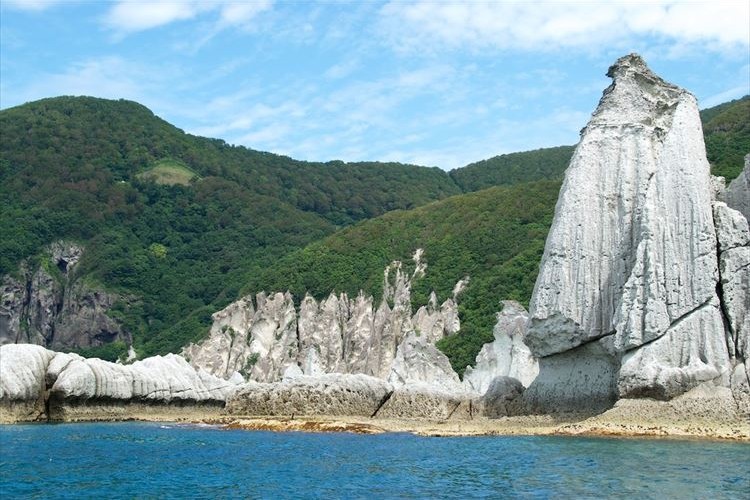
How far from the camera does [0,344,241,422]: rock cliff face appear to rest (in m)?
41.5

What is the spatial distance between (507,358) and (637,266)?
814 inches

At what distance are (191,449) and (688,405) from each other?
17188mm

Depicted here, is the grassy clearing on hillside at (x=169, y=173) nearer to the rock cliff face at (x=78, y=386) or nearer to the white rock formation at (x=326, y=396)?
the rock cliff face at (x=78, y=386)

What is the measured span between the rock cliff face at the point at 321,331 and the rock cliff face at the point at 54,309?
26668mm

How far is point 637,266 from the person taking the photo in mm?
37094

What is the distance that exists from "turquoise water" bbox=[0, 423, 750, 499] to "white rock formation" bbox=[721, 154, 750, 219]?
Answer: 40.0ft

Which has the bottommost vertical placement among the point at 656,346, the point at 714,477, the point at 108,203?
the point at 714,477

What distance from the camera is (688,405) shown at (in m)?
34.1

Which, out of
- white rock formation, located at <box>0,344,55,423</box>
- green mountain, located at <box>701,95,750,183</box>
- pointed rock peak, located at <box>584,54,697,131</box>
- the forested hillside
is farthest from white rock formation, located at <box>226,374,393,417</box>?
green mountain, located at <box>701,95,750,183</box>

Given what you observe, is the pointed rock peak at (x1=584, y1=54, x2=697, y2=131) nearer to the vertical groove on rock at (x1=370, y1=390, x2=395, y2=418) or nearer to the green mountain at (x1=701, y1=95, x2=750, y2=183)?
the vertical groove on rock at (x1=370, y1=390, x2=395, y2=418)

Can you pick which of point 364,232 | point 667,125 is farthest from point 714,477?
point 364,232

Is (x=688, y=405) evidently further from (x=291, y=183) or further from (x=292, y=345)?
(x=291, y=183)

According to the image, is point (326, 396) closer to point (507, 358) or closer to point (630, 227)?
point (507, 358)

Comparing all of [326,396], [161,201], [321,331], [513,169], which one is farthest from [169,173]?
[326,396]
